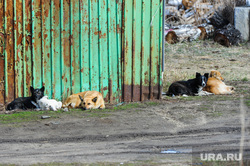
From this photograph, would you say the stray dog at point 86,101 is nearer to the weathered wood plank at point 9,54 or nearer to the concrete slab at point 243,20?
the weathered wood plank at point 9,54

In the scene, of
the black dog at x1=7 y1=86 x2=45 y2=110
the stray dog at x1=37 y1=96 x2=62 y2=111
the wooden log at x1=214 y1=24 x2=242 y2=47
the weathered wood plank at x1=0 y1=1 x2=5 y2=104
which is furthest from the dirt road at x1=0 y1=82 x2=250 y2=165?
the wooden log at x1=214 y1=24 x2=242 y2=47

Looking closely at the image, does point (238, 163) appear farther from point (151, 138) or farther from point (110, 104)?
point (110, 104)

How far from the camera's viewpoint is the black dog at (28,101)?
10461mm

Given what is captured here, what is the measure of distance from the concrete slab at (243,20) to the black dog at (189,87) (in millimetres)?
10079

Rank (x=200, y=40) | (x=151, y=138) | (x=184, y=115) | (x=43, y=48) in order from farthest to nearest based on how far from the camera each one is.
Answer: (x=200, y=40), (x=43, y=48), (x=184, y=115), (x=151, y=138)

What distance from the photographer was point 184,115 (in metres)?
10.2

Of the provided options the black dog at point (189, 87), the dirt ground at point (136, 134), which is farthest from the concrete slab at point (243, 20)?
the black dog at point (189, 87)

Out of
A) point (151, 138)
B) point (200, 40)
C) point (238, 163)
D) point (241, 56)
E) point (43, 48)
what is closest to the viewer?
point (238, 163)

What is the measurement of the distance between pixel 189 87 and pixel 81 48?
3801mm

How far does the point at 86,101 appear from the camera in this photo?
10625 millimetres

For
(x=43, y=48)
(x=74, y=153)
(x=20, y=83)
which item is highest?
(x=43, y=48)

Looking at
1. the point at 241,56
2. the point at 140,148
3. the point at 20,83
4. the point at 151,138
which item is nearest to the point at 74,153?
the point at 140,148

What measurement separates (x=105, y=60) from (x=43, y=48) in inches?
67.4

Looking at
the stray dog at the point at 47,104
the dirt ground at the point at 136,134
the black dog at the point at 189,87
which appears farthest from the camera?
the black dog at the point at 189,87
